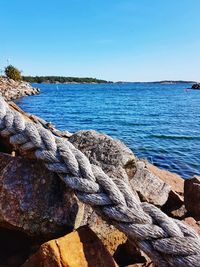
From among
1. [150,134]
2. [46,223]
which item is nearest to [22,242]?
[46,223]

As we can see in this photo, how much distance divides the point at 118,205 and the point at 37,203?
947 millimetres

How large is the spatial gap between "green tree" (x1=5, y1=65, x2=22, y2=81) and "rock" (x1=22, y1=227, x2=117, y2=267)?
84.3 m

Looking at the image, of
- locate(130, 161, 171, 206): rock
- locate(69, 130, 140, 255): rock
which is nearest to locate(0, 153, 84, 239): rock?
locate(69, 130, 140, 255): rock

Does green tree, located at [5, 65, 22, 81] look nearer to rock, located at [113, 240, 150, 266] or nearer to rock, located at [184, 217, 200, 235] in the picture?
rock, located at [184, 217, 200, 235]

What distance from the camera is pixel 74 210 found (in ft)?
11.1

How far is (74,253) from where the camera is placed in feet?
9.58

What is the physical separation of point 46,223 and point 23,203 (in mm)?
299

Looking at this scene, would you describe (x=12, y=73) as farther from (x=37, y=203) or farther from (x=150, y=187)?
(x=37, y=203)

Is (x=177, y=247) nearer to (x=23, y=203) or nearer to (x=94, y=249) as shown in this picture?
→ (x=94, y=249)

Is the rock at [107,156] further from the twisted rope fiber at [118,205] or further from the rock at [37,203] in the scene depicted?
the twisted rope fiber at [118,205]

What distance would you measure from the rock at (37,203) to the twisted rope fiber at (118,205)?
10.5 inches

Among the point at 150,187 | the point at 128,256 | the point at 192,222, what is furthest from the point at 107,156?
the point at 192,222

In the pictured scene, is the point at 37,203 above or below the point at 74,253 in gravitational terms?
above

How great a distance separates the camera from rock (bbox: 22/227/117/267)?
2.84 m
